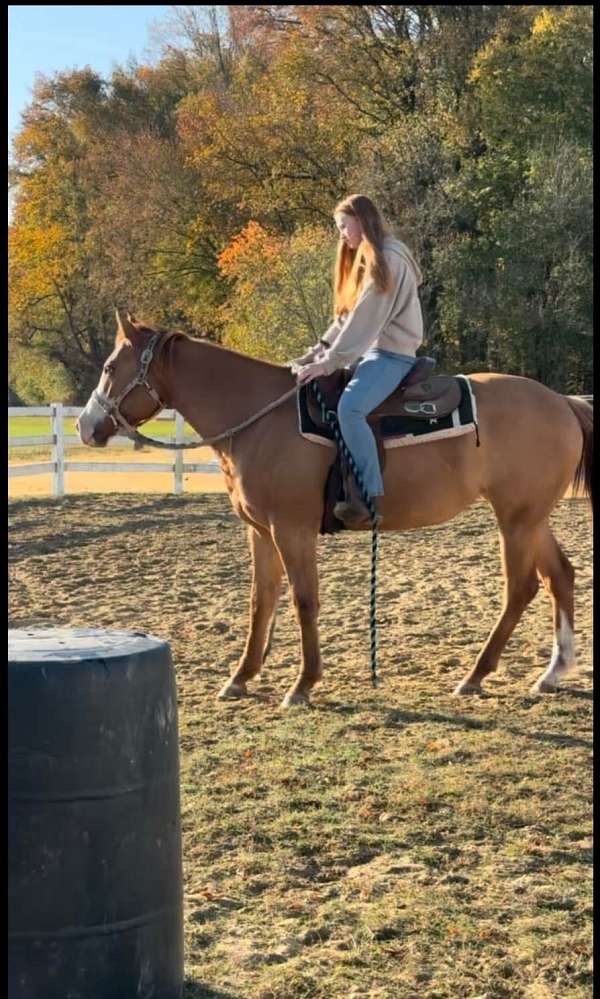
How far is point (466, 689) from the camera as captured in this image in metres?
6.47

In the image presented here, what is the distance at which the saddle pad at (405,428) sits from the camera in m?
6.33

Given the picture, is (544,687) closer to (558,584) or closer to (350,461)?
(558,584)

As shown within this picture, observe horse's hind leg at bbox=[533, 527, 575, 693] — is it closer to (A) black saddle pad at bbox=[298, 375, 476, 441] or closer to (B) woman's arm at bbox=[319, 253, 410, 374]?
(A) black saddle pad at bbox=[298, 375, 476, 441]

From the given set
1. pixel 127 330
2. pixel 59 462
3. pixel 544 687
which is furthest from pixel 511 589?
pixel 59 462

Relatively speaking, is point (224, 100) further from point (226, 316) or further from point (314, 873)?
point (314, 873)

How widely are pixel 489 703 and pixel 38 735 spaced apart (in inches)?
153

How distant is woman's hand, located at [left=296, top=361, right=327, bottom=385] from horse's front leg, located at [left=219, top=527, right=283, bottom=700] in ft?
3.08

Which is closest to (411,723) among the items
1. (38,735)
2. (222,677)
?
(222,677)

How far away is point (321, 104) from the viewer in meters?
37.9

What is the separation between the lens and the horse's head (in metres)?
6.67

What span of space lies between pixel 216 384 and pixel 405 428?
1.12 m

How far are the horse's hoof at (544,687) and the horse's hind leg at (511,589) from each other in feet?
0.85


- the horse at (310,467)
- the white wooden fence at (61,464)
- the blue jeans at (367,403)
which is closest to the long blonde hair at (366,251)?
the blue jeans at (367,403)

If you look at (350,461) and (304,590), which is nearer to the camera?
(350,461)
